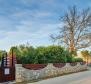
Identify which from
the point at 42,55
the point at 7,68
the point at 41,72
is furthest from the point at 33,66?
the point at 42,55

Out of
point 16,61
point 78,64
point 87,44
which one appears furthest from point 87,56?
point 16,61

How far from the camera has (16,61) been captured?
73.3ft

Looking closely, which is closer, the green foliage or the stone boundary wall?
the stone boundary wall

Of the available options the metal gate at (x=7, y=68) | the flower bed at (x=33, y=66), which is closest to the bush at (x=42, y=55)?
the flower bed at (x=33, y=66)

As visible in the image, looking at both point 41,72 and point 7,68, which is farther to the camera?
point 41,72

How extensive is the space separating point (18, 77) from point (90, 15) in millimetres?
30718

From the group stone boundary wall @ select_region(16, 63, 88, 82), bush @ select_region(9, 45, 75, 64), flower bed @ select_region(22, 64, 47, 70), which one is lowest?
stone boundary wall @ select_region(16, 63, 88, 82)

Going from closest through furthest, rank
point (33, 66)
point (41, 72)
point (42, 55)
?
1. point (33, 66)
2. point (41, 72)
3. point (42, 55)

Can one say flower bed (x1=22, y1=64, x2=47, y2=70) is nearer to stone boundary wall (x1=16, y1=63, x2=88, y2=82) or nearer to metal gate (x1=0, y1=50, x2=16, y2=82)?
stone boundary wall (x1=16, y1=63, x2=88, y2=82)

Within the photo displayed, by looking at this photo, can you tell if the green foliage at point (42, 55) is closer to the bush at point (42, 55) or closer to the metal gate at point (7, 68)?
the bush at point (42, 55)

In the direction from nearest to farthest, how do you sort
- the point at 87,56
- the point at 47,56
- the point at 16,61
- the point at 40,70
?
the point at 16,61, the point at 40,70, the point at 47,56, the point at 87,56

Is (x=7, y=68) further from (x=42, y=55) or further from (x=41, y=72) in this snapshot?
(x=42, y=55)

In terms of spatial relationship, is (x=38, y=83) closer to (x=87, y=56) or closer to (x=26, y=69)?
(x=26, y=69)

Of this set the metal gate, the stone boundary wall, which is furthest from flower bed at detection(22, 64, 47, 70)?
the metal gate
